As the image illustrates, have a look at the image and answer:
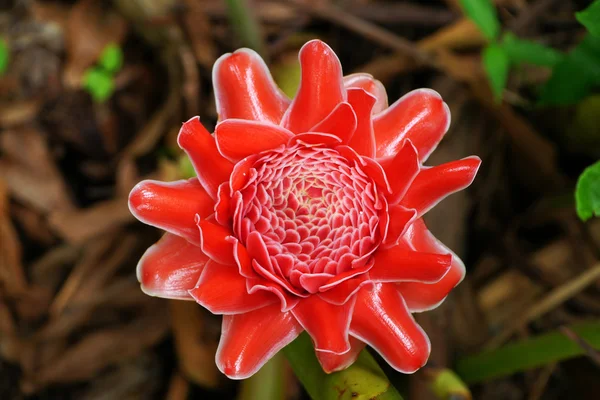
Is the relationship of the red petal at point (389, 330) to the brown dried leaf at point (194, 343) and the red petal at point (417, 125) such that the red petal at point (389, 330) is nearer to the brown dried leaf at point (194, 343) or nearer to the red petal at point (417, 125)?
the red petal at point (417, 125)

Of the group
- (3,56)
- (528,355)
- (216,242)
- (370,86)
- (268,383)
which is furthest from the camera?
(3,56)

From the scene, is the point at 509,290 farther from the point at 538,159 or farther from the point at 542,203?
the point at 538,159

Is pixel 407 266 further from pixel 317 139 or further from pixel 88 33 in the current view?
pixel 88 33

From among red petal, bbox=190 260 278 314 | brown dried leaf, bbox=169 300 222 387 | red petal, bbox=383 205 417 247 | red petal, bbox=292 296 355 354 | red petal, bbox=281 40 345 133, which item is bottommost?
brown dried leaf, bbox=169 300 222 387

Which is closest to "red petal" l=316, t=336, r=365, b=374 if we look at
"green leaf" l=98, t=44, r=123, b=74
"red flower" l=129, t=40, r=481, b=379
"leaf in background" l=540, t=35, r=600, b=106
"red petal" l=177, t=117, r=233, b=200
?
"red flower" l=129, t=40, r=481, b=379

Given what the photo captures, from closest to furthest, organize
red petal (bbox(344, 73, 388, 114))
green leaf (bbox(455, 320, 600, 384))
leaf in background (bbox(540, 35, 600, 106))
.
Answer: red petal (bbox(344, 73, 388, 114)) → green leaf (bbox(455, 320, 600, 384)) → leaf in background (bbox(540, 35, 600, 106))

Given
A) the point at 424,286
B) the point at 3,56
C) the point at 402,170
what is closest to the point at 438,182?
the point at 402,170

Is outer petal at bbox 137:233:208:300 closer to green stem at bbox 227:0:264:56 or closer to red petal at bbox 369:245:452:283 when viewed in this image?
red petal at bbox 369:245:452:283
